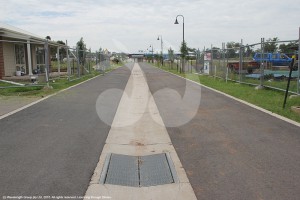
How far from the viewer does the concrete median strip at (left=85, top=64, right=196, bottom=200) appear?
451cm

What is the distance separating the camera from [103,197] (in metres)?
4.37

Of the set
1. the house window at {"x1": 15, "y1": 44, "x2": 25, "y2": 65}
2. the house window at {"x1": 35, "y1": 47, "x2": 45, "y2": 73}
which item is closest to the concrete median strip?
the house window at {"x1": 15, "y1": 44, "x2": 25, "y2": 65}

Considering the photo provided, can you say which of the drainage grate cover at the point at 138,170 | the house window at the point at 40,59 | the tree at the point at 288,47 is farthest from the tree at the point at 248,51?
the house window at the point at 40,59

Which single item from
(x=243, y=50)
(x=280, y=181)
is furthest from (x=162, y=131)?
(x=243, y=50)

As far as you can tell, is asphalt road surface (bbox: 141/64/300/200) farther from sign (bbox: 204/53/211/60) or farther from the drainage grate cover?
sign (bbox: 204/53/211/60)

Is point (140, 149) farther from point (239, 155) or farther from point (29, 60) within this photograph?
point (29, 60)

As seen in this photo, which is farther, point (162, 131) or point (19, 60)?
point (19, 60)

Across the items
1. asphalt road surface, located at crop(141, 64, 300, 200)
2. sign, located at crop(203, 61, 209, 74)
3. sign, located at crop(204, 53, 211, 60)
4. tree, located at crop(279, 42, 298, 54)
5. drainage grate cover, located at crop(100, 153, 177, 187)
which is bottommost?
drainage grate cover, located at crop(100, 153, 177, 187)

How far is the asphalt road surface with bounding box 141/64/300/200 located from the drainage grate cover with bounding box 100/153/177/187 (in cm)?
31

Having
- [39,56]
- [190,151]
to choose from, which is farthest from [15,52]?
[190,151]

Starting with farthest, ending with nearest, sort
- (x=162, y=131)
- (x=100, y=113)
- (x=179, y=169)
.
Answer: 1. (x=100, y=113)
2. (x=162, y=131)
3. (x=179, y=169)

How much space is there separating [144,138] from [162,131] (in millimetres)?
714

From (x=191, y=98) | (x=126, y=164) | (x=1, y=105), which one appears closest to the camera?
(x=126, y=164)

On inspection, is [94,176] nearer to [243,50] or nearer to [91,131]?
[91,131]
